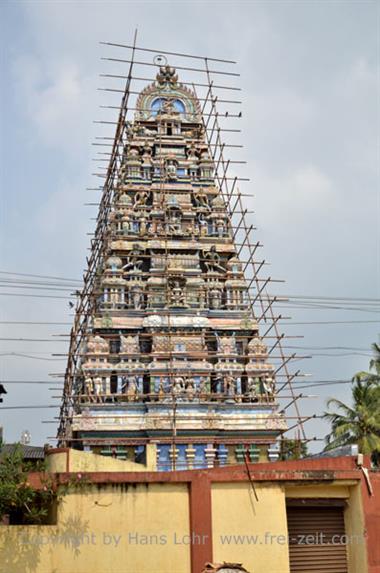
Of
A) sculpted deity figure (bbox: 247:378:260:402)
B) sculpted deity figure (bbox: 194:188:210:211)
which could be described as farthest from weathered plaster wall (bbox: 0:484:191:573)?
sculpted deity figure (bbox: 194:188:210:211)

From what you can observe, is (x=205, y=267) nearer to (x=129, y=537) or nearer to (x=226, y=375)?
(x=226, y=375)

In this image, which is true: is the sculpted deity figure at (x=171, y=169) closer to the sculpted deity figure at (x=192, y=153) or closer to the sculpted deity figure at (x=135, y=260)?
the sculpted deity figure at (x=192, y=153)

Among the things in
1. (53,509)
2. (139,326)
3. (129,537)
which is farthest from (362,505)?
(139,326)

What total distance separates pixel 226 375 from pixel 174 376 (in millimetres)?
2347

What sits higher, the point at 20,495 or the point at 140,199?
the point at 140,199

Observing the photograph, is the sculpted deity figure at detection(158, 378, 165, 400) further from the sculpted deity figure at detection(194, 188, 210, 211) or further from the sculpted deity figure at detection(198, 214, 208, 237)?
the sculpted deity figure at detection(194, 188, 210, 211)

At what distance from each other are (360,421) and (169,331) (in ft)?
31.6

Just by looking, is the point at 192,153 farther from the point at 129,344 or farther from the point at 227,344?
the point at 129,344

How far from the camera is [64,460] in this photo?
1750 cm

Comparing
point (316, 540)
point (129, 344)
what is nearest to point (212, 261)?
point (129, 344)

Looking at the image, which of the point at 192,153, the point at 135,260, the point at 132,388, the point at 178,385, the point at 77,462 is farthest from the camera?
the point at 192,153

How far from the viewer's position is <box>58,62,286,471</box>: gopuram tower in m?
29.1

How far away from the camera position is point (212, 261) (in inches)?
1371

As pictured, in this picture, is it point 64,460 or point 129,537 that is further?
point 64,460
